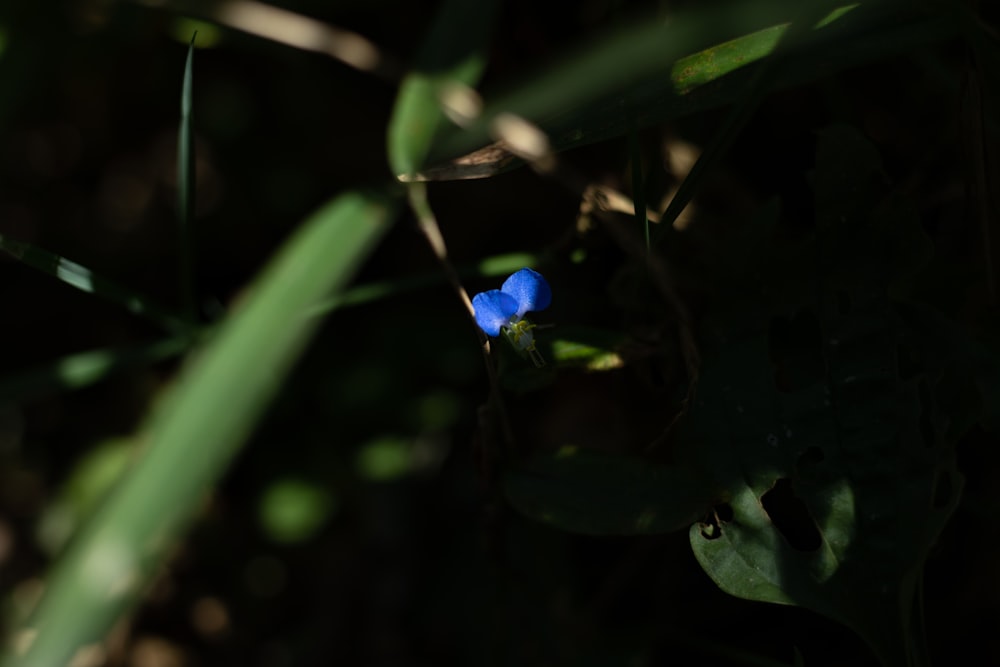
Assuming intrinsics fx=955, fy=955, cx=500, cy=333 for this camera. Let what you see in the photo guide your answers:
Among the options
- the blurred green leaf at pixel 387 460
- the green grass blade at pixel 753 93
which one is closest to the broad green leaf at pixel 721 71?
the green grass blade at pixel 753 93

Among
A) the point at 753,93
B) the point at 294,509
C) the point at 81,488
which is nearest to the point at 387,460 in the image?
the point at 294,509

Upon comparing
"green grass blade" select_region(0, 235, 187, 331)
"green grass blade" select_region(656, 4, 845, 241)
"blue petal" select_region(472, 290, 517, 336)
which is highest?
"green grass blade" select_region(0, 235, 187, 331)

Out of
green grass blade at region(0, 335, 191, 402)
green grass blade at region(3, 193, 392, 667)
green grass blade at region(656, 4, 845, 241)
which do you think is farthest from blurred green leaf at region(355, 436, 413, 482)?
green grass blade at region(656, 4, 845, 241)

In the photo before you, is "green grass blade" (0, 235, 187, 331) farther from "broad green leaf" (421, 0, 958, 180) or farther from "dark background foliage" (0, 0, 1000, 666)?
"broad green leaf" (421, 0, 958, 180)

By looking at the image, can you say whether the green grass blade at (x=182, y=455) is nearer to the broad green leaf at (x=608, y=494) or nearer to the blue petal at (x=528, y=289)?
the blue petal at (x=528, y=289)

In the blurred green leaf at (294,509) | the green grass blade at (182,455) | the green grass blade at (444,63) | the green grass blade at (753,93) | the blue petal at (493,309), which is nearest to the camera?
the green grass blade at (182,455)

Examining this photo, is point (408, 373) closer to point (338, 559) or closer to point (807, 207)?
point (338, 559)

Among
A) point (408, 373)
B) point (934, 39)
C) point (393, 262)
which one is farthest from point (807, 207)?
point (393, 262)
